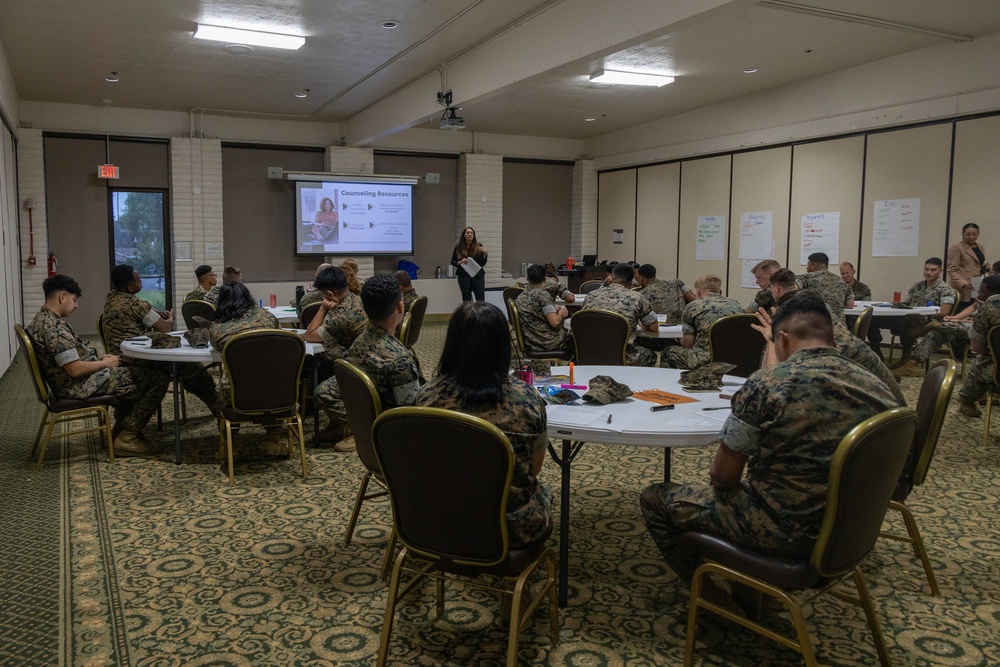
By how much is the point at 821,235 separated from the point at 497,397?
341 inches

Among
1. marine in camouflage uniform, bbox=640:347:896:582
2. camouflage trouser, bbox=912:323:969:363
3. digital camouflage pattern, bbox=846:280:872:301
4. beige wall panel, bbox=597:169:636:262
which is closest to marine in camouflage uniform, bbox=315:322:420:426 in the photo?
marine in camouflage uniform, bbox=640:347:896:582

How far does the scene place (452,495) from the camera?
193cm

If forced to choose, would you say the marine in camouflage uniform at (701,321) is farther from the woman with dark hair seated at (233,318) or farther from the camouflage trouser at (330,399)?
the woman with dark hair seated at (233,318)

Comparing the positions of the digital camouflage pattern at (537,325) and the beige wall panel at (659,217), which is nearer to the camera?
the digital camouflage pattern at (537,325)

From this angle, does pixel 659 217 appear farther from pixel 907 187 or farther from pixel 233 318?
pixel 233 318

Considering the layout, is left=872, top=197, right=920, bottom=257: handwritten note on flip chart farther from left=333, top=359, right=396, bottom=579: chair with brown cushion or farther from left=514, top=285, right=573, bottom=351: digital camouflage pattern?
left=333, top=359, right=396, bottom=579: chair with brown cushion

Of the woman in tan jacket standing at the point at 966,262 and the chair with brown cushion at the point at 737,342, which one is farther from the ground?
the woman in tan jacket standing at the point at 966,262

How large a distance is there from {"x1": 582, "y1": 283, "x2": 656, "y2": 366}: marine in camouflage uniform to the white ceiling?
196cm

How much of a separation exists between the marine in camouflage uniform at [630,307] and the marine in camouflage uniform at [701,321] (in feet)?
1.29

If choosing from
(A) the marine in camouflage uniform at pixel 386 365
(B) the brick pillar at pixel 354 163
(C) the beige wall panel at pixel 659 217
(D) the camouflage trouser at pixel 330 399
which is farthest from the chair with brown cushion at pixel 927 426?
(B) the brick pillar at pixel 354 163

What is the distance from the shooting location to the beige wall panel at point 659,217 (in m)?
11.9

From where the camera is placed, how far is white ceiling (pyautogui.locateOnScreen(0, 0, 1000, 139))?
20.7ft

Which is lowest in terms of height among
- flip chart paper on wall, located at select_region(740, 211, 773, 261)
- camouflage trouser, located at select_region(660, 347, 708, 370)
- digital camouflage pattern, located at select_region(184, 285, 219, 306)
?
camouflage trouser, located at select_region(660, 347, 708, 370)

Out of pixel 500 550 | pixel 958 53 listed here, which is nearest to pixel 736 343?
pixel 500 550
